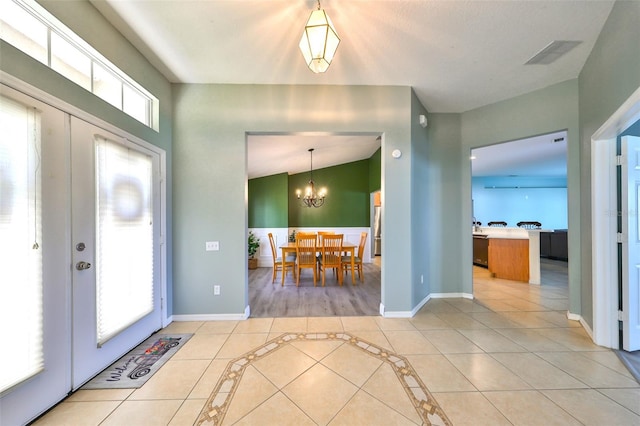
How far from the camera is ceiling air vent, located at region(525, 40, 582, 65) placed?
214 centimetres

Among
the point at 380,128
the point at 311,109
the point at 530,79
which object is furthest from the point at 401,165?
the point at 530,79

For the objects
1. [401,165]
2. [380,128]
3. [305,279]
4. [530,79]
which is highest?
[530,79]

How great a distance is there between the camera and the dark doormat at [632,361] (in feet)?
5.73

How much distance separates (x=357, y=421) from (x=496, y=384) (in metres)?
1.14

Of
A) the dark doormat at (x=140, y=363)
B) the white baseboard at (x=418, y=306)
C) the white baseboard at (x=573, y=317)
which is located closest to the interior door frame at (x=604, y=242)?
the white baseboard at (x=573, y=317)

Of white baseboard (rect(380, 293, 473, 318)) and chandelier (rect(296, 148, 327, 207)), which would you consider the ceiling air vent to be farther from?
chandelier (rect(296, 148, 327, 207))

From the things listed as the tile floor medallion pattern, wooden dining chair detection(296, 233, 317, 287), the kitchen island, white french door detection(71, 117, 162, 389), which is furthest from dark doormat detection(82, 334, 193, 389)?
the kitchen island

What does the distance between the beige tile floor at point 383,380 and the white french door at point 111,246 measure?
1.18 feet

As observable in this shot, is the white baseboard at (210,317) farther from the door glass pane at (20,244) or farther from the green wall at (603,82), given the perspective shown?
the green wall at (603,82)

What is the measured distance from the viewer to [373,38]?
2.05m

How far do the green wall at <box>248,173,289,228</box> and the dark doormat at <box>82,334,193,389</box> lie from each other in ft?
13.9

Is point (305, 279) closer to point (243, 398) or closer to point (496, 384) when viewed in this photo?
point (243, 398)

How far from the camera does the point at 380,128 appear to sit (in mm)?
2805

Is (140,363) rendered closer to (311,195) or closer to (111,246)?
(111,246)
